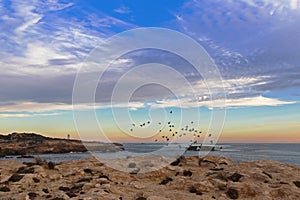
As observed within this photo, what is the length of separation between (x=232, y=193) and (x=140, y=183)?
10.5 m

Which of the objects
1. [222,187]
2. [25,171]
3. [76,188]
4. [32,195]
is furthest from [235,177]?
[25,171]

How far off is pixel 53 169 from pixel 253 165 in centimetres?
2931

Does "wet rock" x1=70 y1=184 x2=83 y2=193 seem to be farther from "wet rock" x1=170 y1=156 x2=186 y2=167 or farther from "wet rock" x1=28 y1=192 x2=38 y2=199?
"wet rock" x1=170 y1=156 x2=186 y2=167

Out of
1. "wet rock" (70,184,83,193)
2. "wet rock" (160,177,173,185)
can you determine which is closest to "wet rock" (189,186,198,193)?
"wet rock" (160,177,173,185)

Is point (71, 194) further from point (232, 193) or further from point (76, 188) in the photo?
point (232, 193)

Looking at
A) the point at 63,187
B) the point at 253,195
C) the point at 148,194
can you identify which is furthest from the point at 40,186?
the point at 253,195

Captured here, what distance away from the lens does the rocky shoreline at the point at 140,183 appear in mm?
29922

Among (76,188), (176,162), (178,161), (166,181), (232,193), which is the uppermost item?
(178,161)

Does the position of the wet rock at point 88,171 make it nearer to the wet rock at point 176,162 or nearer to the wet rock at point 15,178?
the wet rock at point 15,178

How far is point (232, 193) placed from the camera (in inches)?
1238

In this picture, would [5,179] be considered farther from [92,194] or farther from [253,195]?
[253,195]

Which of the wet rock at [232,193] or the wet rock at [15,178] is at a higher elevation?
the wet rock at [15,178]

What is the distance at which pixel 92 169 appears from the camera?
4138 centimetres

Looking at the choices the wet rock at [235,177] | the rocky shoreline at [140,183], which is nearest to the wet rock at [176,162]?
the rocky shoreline at [140,183]
